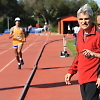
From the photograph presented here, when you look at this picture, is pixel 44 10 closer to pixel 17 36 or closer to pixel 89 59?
pixel 17 36

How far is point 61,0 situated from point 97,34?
254ft

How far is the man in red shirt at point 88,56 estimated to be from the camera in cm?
372

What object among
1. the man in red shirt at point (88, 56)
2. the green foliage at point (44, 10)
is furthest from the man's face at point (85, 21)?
the green foliage at point (44, 10)

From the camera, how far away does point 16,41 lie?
35.3 feet

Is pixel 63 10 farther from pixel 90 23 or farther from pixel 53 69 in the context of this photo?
pixel 90 23

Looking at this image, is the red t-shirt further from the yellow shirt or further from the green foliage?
the green foliage

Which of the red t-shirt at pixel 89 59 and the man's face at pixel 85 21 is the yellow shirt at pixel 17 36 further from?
the man's face at pixel 85 21

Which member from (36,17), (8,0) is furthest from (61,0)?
(8,0)

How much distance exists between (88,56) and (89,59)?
151 mm

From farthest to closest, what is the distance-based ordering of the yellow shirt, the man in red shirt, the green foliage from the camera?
the green foliage → the yellow shirt → the man in red shirt

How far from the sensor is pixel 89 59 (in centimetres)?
377

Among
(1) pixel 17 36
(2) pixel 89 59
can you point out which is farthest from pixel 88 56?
(1) pixel 17 36

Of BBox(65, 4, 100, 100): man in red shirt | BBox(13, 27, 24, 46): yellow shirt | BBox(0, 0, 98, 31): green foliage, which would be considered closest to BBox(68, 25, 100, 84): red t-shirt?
BBox(65, 4, 100, 100): man in red shirt

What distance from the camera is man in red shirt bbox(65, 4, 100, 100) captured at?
3725 millimetres
